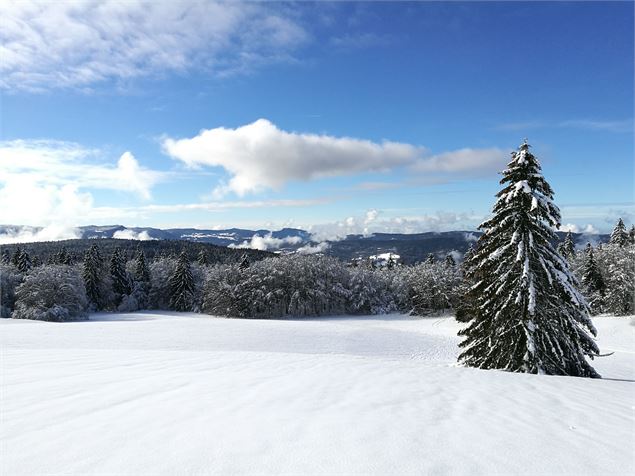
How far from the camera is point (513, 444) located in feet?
14.4

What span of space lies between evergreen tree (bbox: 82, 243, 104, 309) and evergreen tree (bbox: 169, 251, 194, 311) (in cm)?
1076

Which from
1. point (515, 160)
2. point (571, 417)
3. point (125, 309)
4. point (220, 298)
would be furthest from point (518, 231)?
point (125, 309)

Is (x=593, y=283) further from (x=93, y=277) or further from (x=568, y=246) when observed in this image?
(x=93, y=277)

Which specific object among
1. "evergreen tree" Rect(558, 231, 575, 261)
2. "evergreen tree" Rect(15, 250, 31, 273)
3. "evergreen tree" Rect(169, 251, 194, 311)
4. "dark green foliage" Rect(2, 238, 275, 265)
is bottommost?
"evergreen tree" Rect(169, 251, 194, 311)

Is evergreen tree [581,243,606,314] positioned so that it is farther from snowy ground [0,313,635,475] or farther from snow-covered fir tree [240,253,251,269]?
snow-covered fir tree [240,253,251,269]

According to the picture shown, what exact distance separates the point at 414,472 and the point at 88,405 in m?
4.63

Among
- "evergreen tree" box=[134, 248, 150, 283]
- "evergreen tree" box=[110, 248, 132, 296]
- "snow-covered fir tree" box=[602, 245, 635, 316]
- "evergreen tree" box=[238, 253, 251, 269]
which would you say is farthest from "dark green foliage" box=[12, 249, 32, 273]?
"snow-covered fir tree" box=[602, 245, 635, 316]

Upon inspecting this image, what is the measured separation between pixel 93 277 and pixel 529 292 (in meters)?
62.3

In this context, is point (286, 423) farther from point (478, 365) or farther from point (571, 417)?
point (478, 365)

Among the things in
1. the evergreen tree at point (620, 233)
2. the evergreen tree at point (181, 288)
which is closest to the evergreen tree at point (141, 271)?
the evergreen tree at point (181, 288)

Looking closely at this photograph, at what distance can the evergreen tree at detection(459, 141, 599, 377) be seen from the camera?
1326 cm

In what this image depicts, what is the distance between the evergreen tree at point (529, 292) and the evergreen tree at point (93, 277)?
60.3 meters

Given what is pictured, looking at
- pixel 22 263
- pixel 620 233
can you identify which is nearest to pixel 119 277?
pixel 22 263

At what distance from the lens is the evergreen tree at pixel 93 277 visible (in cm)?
5753
